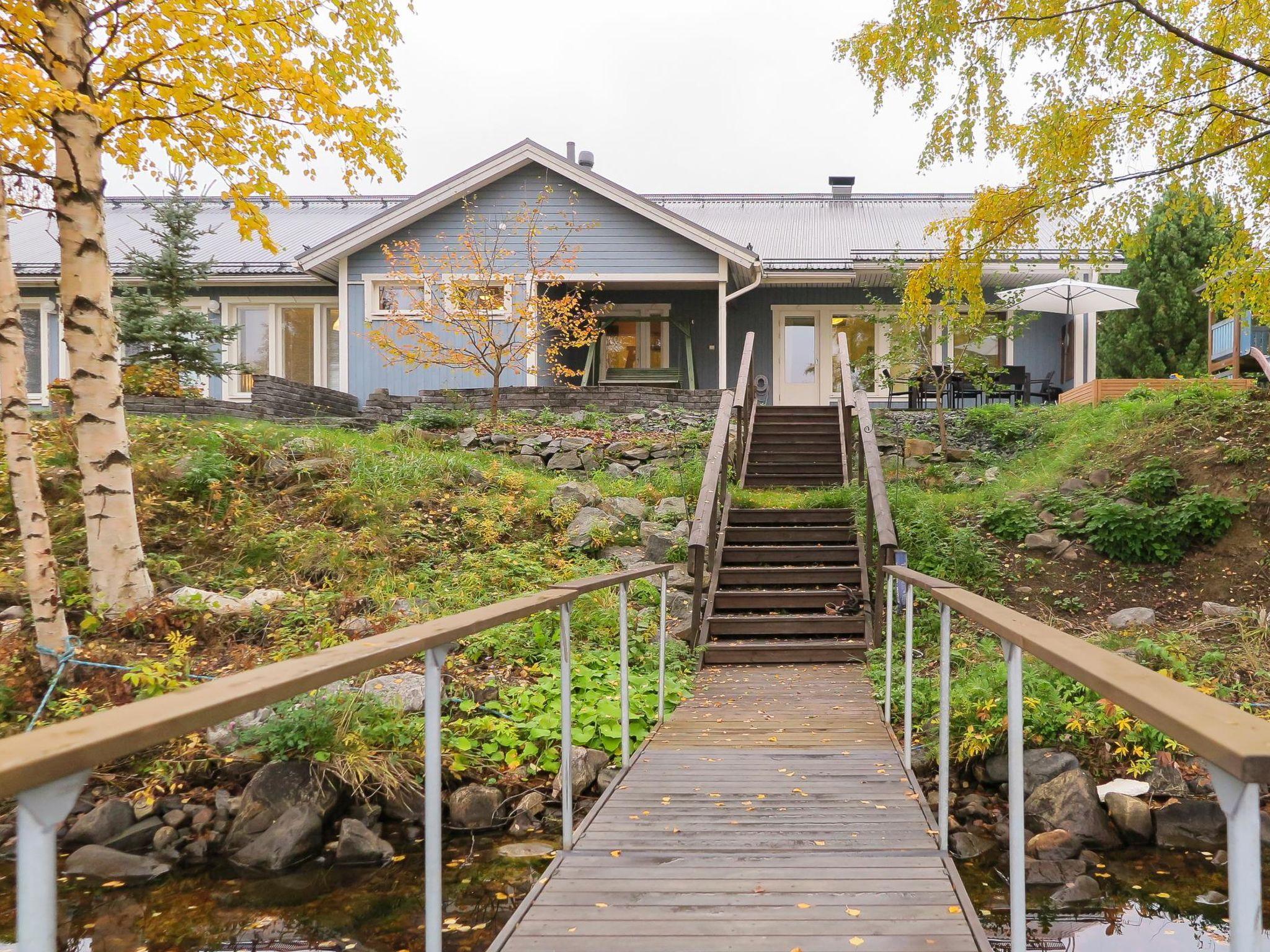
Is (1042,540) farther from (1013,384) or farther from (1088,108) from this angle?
(1013,384)

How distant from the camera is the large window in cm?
1722

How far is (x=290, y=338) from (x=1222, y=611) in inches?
643

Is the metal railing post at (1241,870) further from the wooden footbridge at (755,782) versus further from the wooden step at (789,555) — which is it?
the wooden step at (789,555)

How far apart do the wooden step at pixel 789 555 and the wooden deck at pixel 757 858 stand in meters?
3.22

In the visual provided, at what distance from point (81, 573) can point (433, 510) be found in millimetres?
3265

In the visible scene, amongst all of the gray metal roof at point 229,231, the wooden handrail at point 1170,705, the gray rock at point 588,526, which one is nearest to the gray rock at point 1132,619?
the gray rock at point 588,526

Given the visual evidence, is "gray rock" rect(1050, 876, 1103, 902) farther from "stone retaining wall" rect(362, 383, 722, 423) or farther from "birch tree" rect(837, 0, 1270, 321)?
"stone retaining wall" rect(362, 383, 722, 423)

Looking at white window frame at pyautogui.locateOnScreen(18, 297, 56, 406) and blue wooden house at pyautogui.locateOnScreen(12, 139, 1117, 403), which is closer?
blue wooden house at pyautogui.locateOnScreen(12, 139, 1117, 403)

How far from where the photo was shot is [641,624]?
721 centimetres

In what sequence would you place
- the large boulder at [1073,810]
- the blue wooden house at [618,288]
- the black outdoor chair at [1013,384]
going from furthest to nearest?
1. the blue wooden house at [618,288]
2. the black outdoor chair at [1013,384]
3. the large boulder at [1073,810]

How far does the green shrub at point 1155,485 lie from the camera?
325 inches

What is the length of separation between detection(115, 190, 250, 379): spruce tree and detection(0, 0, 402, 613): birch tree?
19.3 feet

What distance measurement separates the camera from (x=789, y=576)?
7.89 metres

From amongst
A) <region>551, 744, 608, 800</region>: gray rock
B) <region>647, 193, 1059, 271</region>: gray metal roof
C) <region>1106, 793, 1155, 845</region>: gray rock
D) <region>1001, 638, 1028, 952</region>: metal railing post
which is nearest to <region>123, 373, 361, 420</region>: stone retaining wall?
<region>551, 744, 608, 800</region>: gray rock
